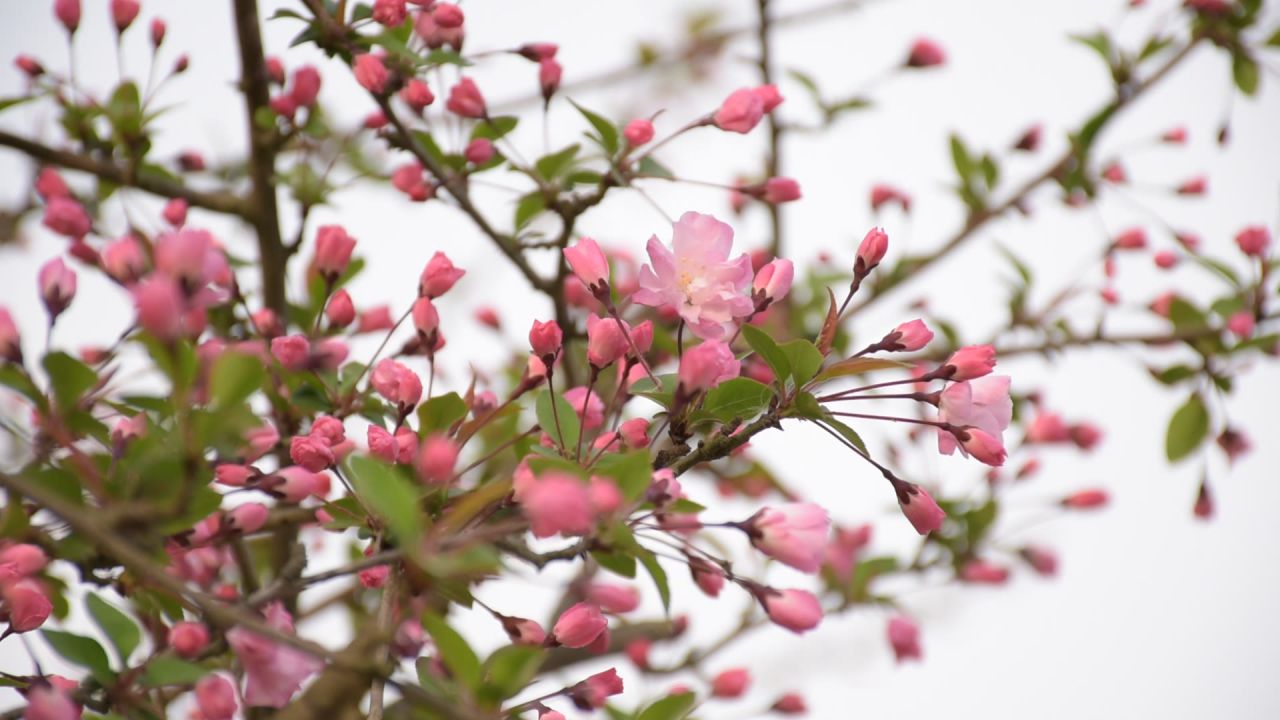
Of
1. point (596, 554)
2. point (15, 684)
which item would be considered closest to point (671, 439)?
point (596, 554)

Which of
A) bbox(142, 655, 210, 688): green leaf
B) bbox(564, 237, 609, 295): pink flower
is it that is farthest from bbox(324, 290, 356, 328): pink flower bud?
bbox(142, 655, 210, 688): green leaf

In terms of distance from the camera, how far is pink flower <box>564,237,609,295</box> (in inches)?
31.9

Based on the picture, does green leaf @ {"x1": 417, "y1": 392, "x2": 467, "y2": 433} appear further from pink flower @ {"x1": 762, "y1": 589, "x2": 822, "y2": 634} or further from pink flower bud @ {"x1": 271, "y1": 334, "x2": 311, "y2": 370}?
pink flower @ {"x1": 762, "y1": 589, "x2": 822, "y2": 634}

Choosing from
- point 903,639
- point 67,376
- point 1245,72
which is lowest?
point 903,639

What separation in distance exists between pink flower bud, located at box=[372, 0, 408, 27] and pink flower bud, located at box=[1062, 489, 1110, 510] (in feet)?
4.45

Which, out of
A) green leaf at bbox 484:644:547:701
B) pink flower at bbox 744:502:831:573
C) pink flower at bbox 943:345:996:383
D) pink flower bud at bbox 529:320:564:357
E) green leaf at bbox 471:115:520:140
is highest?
green leaf at bbox 471:115:520:140

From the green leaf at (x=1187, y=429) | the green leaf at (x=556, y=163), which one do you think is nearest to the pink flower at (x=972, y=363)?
the green leaf at (x=556, y=163)

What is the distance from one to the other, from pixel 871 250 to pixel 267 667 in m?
0.55


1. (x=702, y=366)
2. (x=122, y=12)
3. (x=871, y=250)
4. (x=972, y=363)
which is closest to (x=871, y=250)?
(x=871, y=250)

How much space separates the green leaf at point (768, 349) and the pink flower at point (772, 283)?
10 cm

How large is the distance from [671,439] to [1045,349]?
1064mm

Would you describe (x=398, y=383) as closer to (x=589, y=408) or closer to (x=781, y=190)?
(x=589, y=408)

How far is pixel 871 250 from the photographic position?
2.65 feet

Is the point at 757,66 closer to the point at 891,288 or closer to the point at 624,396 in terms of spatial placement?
the point at 891,288
